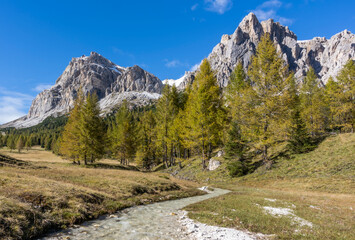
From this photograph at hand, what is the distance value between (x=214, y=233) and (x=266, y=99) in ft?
78.0

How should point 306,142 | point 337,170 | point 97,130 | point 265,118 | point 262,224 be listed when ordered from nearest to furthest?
point 262,224, point 337,170, point 265,118, point 306,142, point 97,130

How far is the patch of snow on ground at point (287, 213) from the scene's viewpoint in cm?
1016

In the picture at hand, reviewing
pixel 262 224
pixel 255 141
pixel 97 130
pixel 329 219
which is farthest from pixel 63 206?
pixel 97 130

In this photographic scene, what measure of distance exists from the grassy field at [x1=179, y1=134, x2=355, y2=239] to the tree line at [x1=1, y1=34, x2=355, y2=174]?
8.81 feet

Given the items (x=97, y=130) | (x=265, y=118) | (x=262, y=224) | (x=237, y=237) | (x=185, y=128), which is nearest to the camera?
(x=237, y=237)

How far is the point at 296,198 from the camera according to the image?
671 inches

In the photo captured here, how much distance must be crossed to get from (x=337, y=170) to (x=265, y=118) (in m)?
10.2

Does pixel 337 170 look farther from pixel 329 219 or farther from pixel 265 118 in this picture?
pixel 329 219

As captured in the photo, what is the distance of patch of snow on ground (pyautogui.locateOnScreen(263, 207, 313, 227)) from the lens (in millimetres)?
10164

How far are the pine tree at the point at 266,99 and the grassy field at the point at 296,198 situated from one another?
4.71 metres

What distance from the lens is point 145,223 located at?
977cm

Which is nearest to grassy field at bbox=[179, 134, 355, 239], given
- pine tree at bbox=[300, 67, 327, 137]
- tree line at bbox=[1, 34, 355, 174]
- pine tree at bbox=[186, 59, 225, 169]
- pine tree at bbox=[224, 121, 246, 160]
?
tree line at bbox=[1, 34, 355, 174]

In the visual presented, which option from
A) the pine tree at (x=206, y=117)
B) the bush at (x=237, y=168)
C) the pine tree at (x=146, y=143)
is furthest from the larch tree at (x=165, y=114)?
the bush at (x=237, y=168)

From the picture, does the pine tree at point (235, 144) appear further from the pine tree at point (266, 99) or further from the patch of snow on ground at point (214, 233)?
the patch of snow on ground at point (214, 233)
